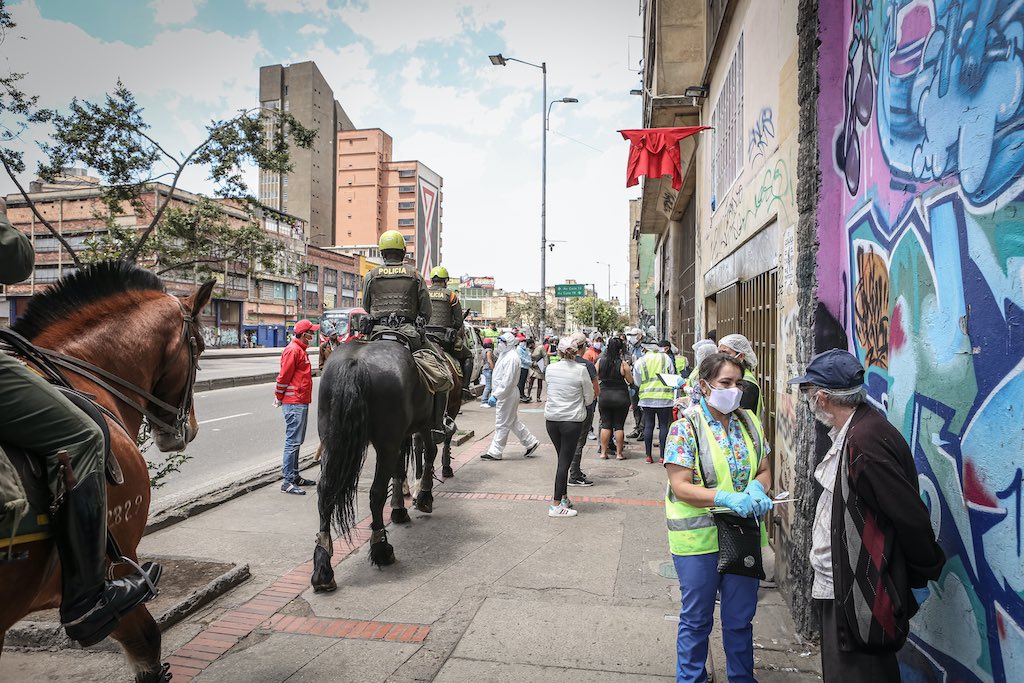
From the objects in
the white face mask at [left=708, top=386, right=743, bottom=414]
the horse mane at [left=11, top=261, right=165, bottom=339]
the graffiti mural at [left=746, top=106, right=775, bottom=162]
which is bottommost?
the white face mask at [left=708, top=386, right=743, bottom=414]

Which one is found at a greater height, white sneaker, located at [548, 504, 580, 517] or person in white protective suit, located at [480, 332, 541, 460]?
person in white protective suit, located at [480, 332, 541, 460]

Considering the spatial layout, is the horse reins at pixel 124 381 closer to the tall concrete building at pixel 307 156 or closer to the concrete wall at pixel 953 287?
the concrete wall at pixel 953 287

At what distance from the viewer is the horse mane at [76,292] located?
10.1 feet

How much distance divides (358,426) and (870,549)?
367 centimetres

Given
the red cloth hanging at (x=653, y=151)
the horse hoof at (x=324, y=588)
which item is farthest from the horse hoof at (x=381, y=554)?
the red cloth hanging at (x=653, y=151)

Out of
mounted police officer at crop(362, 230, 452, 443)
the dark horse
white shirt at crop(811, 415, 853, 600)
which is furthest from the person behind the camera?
mounted police officer at crop(362, 230, 452, 443)

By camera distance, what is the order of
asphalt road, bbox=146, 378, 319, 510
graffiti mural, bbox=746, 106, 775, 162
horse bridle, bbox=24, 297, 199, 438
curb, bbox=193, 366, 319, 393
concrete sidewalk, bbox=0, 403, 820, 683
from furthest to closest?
curb, bbox=193, 366, 319, 393 < asphalt road, bbox=146, 378, 319, 510 < graffiti mural, bbox=746, 106, 775, 162 < concrete sidewalk, bbox=0, 403, 820, 683 < horse bridle, bbox=24, 297, 199, 438

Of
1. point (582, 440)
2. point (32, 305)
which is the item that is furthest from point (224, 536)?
point (582, 440)

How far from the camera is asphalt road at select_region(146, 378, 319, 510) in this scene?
841 cm

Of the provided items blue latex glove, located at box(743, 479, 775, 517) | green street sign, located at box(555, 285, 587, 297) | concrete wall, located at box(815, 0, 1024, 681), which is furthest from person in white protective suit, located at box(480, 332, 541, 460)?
green street sign, located at box(555, 285, 587, 297)

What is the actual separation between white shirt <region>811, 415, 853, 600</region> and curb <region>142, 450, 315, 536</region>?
506cm

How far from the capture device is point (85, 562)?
251cm

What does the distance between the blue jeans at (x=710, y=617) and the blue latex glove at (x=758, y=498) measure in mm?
343

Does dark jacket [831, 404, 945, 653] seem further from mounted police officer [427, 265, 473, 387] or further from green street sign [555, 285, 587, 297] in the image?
green street sign [555, 285, 587, 297]
